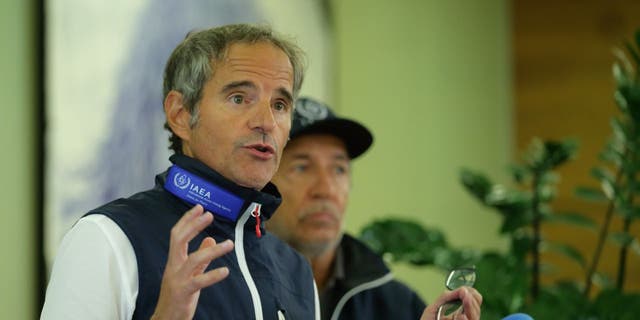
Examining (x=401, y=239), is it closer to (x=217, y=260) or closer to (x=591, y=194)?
(x=591, y=194)

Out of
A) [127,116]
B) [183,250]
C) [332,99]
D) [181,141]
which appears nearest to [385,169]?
[332,99]

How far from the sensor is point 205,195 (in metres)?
1.35

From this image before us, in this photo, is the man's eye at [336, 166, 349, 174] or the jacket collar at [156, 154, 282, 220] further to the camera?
the man's eye at [336, 166, 349, 174]

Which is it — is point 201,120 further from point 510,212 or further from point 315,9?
point 315,9

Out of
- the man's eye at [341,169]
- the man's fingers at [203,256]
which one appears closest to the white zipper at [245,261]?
the man's fingers at [203,256]

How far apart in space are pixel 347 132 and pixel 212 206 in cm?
86

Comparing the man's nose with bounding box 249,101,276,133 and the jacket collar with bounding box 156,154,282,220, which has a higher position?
the man's nose with bounding box 249,101,276,133

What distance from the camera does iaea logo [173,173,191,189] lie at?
4.45 feet

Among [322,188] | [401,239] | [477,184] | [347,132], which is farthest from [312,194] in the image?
[477,184]

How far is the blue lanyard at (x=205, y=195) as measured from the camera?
1.35 metres

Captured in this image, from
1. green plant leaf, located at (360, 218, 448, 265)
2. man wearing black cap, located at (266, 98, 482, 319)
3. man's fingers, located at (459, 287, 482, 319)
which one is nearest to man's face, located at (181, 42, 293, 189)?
man's fingers, located at (459, 287, 482, 319)

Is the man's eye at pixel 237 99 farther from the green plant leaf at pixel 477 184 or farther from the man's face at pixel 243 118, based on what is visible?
the green plant leaf at pixel 477 184

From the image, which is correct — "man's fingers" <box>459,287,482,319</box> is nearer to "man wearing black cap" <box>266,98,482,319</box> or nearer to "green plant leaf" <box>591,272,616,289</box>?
"man wearing black cap" <box>266,98,482,319</box>

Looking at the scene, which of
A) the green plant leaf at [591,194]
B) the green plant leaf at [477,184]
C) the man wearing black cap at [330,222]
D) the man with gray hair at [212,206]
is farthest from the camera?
the green plant leaf at [477,184]
